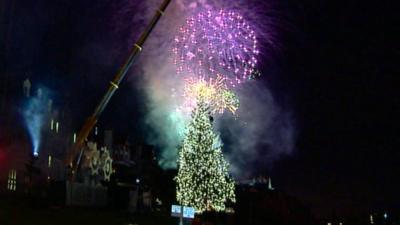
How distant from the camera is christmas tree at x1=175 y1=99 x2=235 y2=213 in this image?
56.2 meters

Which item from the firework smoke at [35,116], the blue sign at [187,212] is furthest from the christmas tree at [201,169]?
the blue sign at [187,212]

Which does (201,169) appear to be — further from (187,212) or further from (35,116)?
(187,212)

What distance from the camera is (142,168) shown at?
275 ft

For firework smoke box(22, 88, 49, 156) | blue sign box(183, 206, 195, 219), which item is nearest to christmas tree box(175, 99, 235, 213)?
firework smoke box(22, 88, 49, 156)

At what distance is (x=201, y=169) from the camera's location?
57188mm

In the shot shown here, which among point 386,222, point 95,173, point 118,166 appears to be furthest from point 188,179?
point 386,222

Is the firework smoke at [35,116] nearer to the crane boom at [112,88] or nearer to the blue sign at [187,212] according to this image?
the crane boom at [112,88]

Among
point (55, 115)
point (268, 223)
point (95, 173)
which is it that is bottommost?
point (268, 223)

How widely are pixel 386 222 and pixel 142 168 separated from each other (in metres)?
49.3

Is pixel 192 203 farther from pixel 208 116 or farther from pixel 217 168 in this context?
pixel 208 116

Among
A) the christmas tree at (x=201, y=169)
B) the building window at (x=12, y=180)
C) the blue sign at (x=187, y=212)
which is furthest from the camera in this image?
the christmas tree at (x=201, y=169)

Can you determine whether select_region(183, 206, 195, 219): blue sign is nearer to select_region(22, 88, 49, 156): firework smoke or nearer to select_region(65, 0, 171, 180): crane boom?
select_region(65, 0, 171, 180): crane boom

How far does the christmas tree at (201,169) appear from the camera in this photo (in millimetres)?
56219

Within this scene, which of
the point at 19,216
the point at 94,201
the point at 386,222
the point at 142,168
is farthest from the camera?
the point at 386,222
